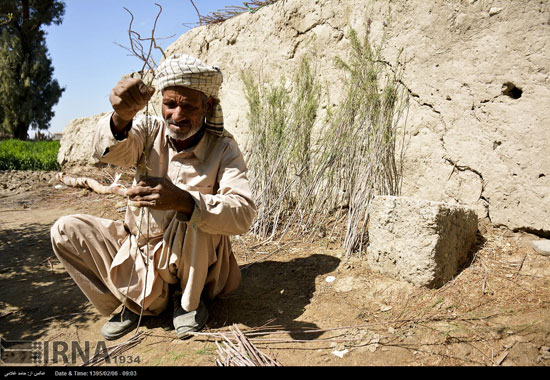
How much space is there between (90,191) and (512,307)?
5707 millimetres

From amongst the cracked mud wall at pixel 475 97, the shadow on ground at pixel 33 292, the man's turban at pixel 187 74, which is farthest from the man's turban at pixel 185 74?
the cracked mud wall at pixel 475 97

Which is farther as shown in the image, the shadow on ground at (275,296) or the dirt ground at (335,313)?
the shadow on ground at (275,296)

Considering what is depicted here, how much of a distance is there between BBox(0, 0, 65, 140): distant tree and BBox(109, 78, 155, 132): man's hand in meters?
21.1

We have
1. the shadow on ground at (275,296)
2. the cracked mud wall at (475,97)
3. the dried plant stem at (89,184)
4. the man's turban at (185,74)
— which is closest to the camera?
the man's turban at (185,74)

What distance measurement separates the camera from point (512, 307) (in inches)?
78.1

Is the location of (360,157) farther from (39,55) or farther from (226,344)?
(39,55)

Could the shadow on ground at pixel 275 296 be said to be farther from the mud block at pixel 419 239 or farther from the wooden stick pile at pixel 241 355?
the mud block at pixel 419 239

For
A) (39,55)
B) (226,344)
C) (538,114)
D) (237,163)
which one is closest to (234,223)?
(237,163)

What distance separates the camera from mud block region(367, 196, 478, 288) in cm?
219

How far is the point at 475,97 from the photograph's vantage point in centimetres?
275

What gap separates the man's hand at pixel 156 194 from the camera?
157cm

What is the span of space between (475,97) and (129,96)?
2434 mm

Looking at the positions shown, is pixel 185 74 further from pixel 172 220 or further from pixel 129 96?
pixel 172 220

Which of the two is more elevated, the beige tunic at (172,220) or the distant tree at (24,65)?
the distant tree at (24,65)
